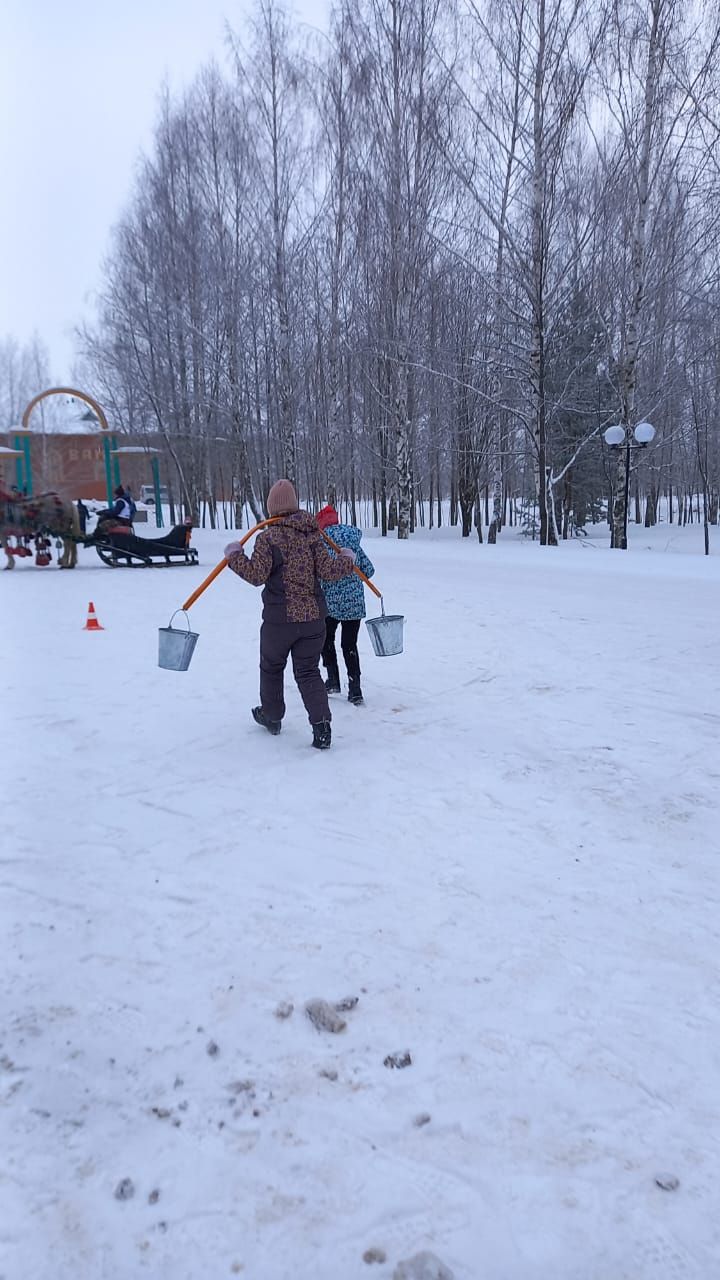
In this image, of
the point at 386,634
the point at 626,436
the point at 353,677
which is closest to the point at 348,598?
the point at 386,634

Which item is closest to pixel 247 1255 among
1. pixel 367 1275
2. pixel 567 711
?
pixel 367 1275

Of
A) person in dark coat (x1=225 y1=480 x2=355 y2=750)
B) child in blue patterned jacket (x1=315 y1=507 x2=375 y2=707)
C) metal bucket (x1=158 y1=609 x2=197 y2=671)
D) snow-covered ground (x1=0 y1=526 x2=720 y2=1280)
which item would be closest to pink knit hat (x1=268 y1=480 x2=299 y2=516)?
person in dark coat (x1=225 y1=480 x2=355 y2=750)

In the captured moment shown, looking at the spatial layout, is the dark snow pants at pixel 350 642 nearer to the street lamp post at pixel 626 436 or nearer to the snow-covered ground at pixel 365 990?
the snow-covered ground at pixel 365 990

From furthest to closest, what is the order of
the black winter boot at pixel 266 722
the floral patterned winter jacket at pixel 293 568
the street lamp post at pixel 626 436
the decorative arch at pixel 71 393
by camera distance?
the decorative arch at pixel 71 393, the street lamp post at pixel 626 436, the black winter boot at pixel 266 722, the floral patterned winter jacket at pixel 293 568

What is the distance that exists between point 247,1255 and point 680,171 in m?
19.0

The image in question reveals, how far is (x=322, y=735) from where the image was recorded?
4.69m

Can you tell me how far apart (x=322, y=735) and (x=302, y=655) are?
1.64 ft

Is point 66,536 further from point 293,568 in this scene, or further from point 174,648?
point 293,568

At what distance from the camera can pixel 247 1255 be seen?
1.59m

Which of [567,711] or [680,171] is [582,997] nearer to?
[567,711]

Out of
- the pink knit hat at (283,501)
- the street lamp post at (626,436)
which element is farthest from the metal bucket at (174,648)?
the street lamp post at (626,436)

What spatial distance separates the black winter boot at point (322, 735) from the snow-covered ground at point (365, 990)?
8 cm

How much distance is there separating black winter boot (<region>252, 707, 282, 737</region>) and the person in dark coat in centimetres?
33

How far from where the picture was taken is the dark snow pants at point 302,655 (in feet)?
15.4
